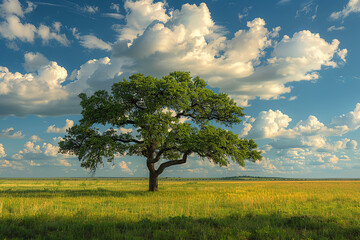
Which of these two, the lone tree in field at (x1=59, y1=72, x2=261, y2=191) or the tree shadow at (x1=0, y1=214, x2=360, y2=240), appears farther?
the lone tree in field at (x1=59, y1=72, x2=261, y2=191)

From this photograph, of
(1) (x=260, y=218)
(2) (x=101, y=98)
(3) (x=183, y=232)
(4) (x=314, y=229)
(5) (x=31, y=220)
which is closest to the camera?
(3) (x=183, y=232)

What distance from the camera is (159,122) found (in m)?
28.3

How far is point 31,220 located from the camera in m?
13.1

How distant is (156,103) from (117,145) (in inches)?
244

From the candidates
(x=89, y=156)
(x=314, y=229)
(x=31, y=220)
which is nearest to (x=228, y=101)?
(x=89, y=156)

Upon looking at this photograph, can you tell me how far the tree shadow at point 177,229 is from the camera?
1049cm

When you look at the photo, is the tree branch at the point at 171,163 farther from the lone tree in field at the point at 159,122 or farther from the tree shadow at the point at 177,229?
the tree shadow at the point at 177,229

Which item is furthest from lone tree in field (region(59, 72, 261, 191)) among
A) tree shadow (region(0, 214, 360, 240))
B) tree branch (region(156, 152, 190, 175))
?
tree shadow (region(0, 214, 360, 240))

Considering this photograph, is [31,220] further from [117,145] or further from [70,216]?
[117,145]

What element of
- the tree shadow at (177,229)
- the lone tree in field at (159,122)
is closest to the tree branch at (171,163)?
the lone tree in field at (159,122)

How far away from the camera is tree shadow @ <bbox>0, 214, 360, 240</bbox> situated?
34.4ft

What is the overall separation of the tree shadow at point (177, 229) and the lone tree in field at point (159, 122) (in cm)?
1495

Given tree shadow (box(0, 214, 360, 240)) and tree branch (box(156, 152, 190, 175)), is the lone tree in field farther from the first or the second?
tree shadow (box(0, 214, 360, 240))

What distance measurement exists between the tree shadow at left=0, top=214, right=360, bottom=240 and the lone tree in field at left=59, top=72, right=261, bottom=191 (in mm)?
14955
